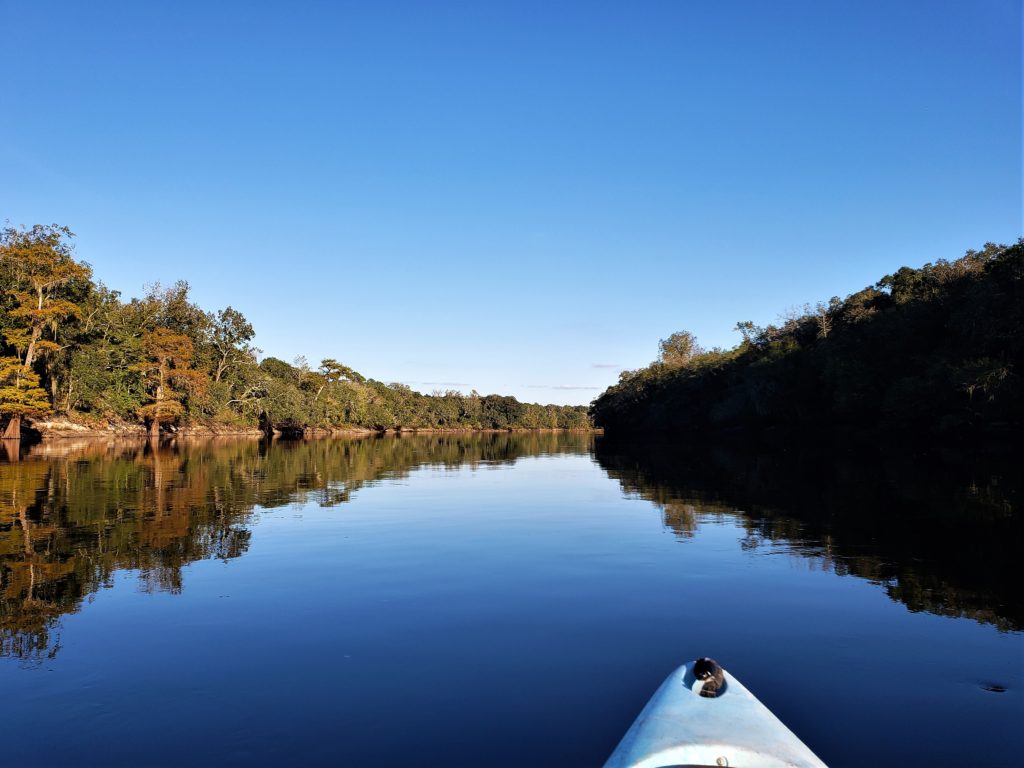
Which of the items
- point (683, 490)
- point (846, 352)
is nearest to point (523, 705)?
point (683, 490)

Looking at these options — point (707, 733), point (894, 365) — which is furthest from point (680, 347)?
point (707, 733)

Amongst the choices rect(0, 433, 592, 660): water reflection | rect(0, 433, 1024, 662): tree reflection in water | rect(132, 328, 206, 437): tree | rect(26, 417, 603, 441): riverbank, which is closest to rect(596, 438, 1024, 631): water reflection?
rect(0, 433, 1024, 662): tree reflection in water

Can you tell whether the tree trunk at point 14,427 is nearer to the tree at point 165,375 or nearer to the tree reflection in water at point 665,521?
the tree at point 165,375

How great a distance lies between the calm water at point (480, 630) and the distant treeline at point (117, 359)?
46.5 metres

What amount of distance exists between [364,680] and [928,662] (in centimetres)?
620

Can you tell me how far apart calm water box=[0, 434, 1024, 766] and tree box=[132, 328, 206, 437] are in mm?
59353

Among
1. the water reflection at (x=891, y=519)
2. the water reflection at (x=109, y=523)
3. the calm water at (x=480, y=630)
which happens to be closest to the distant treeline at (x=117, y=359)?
the water reflection at (x=109, y=523)

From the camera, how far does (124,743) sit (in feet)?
16.8

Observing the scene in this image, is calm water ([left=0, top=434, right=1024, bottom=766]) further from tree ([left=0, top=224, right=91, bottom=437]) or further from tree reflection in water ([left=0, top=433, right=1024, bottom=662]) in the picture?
tree ([left=0, top=224, right=91, bottom=437])

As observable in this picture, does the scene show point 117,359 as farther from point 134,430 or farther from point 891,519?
point 891,519

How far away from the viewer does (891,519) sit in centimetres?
1611

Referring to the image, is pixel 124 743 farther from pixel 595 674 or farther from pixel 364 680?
pixel 595 674

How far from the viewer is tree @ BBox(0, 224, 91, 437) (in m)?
53.1

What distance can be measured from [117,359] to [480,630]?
72.9 meters
